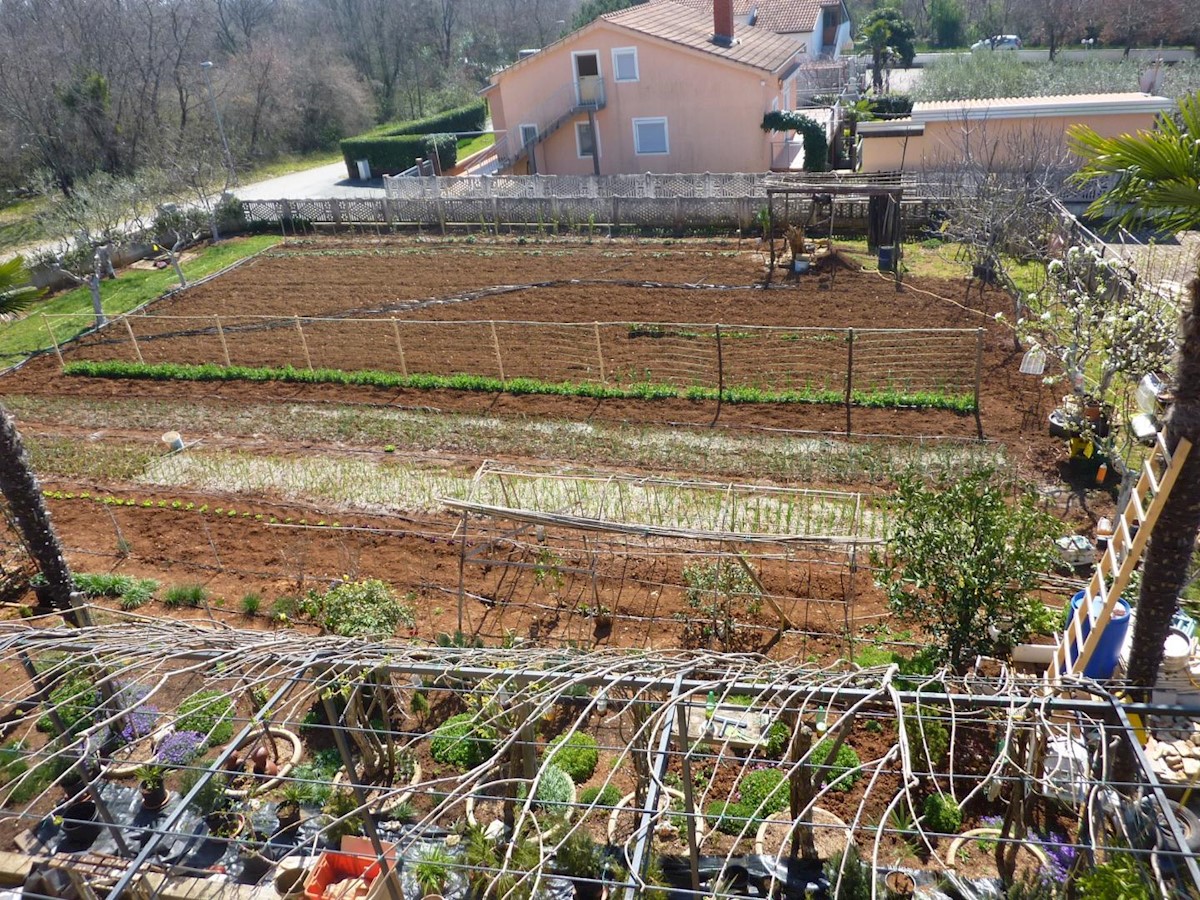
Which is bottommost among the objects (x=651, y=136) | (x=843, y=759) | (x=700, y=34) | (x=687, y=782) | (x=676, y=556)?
(x=676, y=556)

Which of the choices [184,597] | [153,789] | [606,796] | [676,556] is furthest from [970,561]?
[184,597]

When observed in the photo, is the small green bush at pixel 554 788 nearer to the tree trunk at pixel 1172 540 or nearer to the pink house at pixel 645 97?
the tree trunk at pixel 1172 540

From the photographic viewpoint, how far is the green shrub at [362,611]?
8.89m

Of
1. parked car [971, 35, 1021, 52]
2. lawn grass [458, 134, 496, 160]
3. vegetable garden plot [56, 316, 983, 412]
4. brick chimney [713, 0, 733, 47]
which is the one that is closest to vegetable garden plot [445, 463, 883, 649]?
vegetable garden plot [56, 316, 983, 412]

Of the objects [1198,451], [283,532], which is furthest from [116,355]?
[1198,451]

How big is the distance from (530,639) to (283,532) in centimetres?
464

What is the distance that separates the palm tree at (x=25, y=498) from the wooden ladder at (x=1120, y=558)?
9866 mm

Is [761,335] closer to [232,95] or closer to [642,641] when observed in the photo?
[642,641]

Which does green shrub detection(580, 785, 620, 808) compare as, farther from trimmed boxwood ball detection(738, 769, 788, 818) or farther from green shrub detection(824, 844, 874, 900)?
green shrub detection(824, 844, 874, 900)

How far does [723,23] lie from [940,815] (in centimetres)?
3116

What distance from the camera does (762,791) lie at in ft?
23.3

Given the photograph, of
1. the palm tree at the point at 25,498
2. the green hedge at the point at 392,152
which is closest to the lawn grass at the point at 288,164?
the green hedge at the point at 392,152

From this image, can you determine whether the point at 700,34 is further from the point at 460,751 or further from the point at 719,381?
the point at 460,751

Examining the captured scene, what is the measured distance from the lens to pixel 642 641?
31.6 ft
